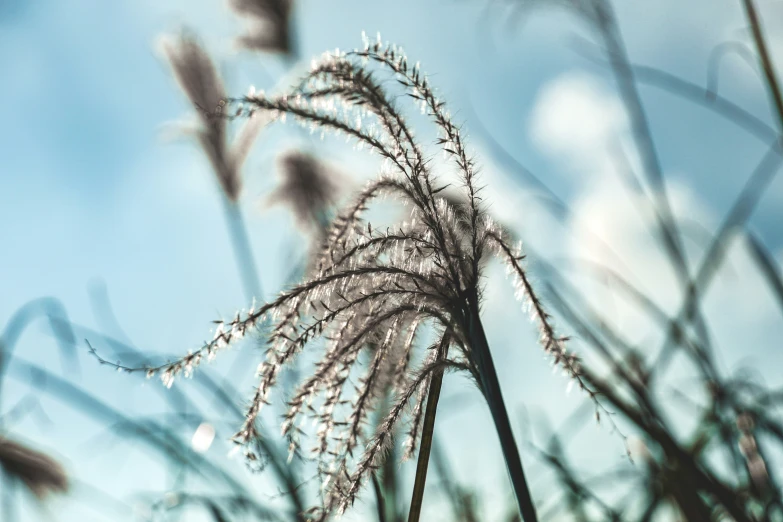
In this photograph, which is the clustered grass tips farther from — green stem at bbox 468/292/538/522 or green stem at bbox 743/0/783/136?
green stem at bbox 743/0/783/136

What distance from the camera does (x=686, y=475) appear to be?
0.87 metres

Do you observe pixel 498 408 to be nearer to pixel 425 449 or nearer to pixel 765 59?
pixel 425 449

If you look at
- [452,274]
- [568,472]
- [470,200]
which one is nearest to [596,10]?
[470,200]

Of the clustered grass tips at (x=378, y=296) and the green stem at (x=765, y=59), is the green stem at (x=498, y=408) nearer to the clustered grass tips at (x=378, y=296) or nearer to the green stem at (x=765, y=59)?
the clustered grass tips at (x=378, y=296)

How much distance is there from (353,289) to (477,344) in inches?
11.2

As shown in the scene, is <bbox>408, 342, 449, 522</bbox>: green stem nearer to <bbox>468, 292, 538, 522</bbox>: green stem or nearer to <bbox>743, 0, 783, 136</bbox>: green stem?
<bbox>468, 292, 538, 522</bbox>: green stem

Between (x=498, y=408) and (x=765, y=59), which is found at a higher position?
(x=765, y=59)

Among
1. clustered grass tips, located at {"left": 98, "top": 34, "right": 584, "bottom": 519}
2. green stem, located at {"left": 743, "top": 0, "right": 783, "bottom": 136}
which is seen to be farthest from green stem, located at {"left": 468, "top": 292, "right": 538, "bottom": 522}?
green stem, located at {"left": 743, "top": 0, "right": 783, "bottom": 136}

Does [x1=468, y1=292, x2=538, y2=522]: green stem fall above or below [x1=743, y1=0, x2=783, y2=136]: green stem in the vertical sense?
below

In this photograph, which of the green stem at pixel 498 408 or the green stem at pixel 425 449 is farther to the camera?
the green stem at pixel 425 449

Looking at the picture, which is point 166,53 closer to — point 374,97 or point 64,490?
point 64,490

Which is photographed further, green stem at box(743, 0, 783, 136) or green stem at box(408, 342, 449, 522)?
green stem at box(408, 342, 449, 522)

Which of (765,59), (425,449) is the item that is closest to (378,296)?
(425,449)

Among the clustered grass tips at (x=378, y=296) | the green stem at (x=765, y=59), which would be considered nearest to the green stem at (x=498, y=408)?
the clustered grass tips at (x=378, y=296)
